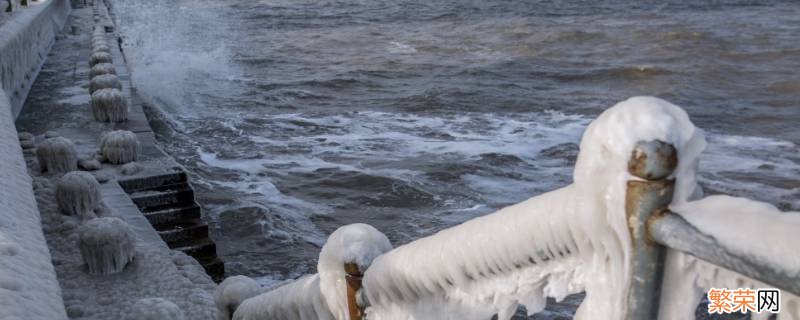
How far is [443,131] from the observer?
1450cm

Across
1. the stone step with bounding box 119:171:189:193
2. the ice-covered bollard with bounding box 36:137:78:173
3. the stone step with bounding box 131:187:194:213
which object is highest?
the ice-covered bollard with bounding box 36:137:78:173

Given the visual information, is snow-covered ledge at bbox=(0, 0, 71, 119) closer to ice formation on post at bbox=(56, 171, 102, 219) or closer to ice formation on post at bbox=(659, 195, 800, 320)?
ice formation on post at bbox=(56, 171, 102, 219)

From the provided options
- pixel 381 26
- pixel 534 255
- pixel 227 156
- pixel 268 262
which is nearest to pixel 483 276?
pixel 534 255

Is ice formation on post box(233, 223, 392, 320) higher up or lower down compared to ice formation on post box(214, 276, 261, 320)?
higher up

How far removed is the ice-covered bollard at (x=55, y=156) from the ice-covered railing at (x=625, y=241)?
4759 mm

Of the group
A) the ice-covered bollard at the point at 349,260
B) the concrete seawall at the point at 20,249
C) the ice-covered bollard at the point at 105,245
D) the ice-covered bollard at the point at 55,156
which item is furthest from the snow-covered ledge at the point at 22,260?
the ice-covered bollard at the point at 55,156

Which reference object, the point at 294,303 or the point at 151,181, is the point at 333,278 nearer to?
the point at 294,303

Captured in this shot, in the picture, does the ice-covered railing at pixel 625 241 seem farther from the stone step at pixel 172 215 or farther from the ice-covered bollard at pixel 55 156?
the ice-covered bollard at pixel 55 156

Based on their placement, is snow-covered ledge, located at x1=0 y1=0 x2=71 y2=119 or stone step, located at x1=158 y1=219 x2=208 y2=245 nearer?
stone step, located at x1=158 y1=219 x2=208 y2=245

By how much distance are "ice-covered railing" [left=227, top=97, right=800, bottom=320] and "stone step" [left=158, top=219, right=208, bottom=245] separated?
4398 mm

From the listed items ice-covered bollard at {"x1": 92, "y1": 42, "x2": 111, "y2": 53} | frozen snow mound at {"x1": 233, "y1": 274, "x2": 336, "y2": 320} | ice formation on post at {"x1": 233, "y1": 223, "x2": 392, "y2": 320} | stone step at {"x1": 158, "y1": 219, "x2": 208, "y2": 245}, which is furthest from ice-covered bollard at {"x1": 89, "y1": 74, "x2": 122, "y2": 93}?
ice formation on post at {"x1": 233, "y1": 223, "x2": 392, "y2": 320}

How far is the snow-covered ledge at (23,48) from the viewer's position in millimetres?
8609

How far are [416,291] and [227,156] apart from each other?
1113cm

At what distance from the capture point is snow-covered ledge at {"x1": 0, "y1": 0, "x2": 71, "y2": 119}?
8.61 metres
